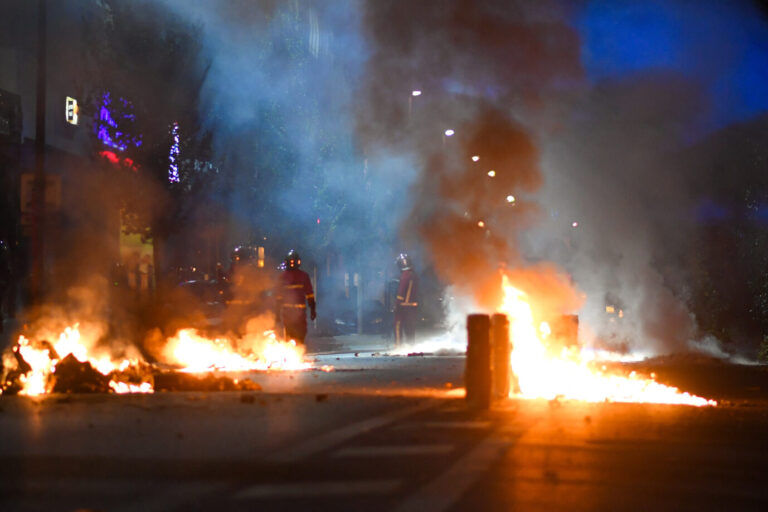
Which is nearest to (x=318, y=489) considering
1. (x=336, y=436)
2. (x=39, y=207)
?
(x=336, y=436)

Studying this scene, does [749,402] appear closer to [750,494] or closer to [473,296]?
[750,494]

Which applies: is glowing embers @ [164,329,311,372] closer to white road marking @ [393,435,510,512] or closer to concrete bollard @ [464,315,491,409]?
concrete bollard @ [464,315,491,409]

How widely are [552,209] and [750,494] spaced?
31.7m

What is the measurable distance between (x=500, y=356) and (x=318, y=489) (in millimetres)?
5847

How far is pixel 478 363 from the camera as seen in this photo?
430 inches

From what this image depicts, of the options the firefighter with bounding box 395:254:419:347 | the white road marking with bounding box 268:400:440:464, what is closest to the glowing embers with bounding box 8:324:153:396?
the white road marking with bounding box 268:400:440:464

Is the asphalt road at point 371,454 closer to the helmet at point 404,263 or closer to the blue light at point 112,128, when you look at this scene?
the helmet at point 404,263

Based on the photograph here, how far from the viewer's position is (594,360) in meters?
21.9

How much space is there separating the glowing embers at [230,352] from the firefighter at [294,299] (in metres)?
0.27

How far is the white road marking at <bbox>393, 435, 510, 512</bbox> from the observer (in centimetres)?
590

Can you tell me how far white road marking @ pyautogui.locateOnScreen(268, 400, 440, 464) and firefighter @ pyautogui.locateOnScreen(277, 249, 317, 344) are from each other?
31.4 ft

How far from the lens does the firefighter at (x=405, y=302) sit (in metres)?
25.5

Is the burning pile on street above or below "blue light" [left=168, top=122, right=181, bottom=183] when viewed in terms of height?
below

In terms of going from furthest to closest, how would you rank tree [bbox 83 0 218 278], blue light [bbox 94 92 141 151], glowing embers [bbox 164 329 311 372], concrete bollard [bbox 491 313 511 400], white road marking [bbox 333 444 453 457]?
tree [bbox 83 0 218 278] → blue light [bbox 94 92 141 151] → glowing embers [bbox 164 329 311 372] → concrete bollard [bbox 491 313 511 400] → white road marking [bbox 333 444 453 457]
